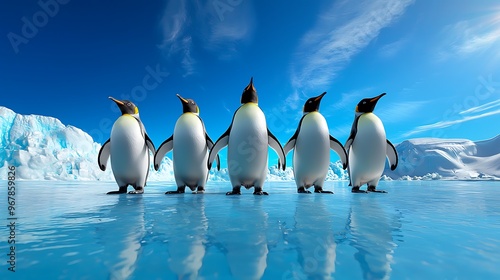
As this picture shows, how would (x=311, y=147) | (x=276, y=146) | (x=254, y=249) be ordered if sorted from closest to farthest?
1. (x=254, y=249)
2. (x=311, y=147)
3. (x=276, y=146)

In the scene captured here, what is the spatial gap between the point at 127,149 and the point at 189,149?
116 centimetres

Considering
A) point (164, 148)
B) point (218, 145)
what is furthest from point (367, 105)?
point (164, 148)

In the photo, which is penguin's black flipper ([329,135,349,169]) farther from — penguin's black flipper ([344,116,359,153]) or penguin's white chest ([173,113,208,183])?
penguin's white chest ([173,113,208,183])

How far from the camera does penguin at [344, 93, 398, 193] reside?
5473mm

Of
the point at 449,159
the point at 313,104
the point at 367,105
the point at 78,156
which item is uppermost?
the point at 449,159

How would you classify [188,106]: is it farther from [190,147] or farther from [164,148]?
[164,148]

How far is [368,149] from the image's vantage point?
546 centimetres

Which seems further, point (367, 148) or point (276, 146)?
point (367, 148)

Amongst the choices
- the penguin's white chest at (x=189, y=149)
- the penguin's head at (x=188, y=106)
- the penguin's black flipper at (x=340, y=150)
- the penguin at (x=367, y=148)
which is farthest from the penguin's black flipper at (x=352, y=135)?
the penguin's head at (x=188, y=106)

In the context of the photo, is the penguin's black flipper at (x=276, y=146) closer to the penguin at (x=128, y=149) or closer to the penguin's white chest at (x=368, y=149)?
the penguin's white chest at (x=368, y=149)

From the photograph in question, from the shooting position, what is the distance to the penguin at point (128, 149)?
491cm

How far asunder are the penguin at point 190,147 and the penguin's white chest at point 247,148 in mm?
602

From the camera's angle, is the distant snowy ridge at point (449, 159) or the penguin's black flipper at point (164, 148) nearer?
the penguin's black flipper at point (164, 148)

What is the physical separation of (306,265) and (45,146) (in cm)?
3992
